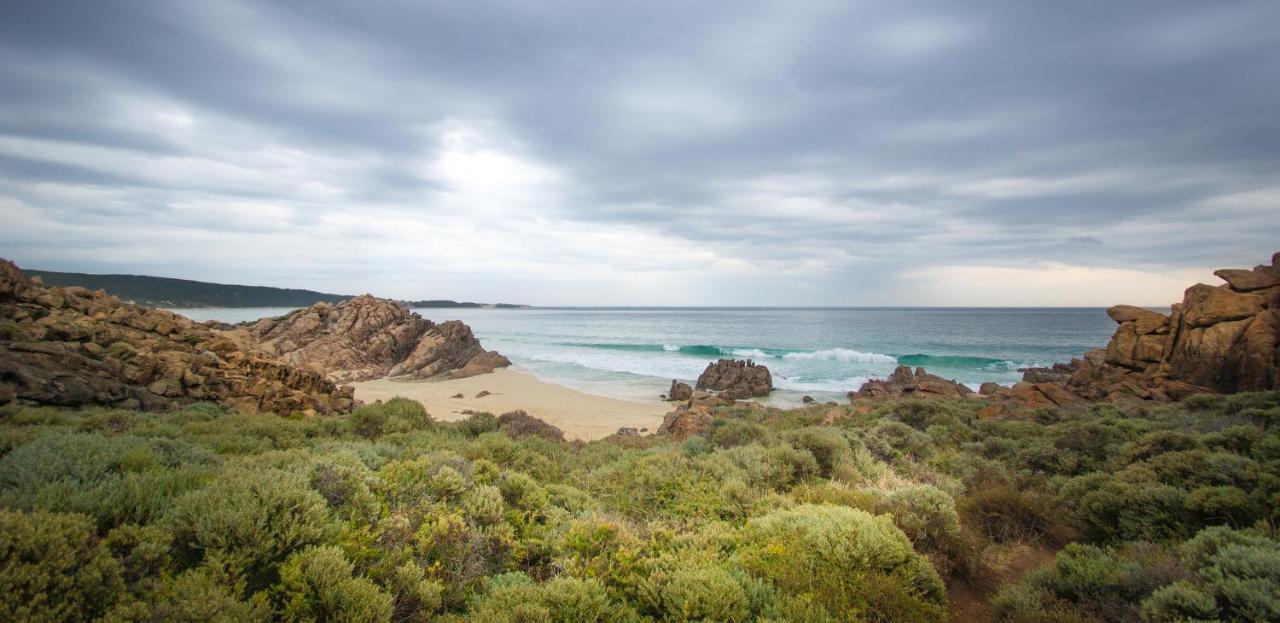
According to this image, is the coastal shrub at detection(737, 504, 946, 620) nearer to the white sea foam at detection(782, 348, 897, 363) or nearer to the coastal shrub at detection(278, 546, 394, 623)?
the coastal shrub at detection(278, 546, 394, 623)

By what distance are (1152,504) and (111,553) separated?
368 inches

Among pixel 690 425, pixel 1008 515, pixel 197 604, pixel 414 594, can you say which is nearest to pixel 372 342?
pixel 690 425

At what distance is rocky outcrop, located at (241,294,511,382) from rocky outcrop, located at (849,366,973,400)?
2299 cm

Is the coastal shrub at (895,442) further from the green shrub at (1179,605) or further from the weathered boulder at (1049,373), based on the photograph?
the weathered boulder at (1049,373)

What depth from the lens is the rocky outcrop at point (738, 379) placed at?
2748 centimetres

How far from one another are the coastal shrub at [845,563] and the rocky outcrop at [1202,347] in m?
16.5

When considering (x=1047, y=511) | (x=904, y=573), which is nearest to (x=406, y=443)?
(x=904, y=573)

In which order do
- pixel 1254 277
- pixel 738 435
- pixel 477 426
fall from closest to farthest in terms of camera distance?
1. pixel 738 435
2. pixel 477 426
3. pixel 1254 277

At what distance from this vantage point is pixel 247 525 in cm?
345

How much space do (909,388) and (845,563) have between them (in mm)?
21971

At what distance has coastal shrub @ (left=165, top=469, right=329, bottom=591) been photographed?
3314mm

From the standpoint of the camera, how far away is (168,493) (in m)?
3.89

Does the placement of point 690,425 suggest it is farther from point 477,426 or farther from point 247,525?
point 247,525

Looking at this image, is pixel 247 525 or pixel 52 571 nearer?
pixel 52 571
